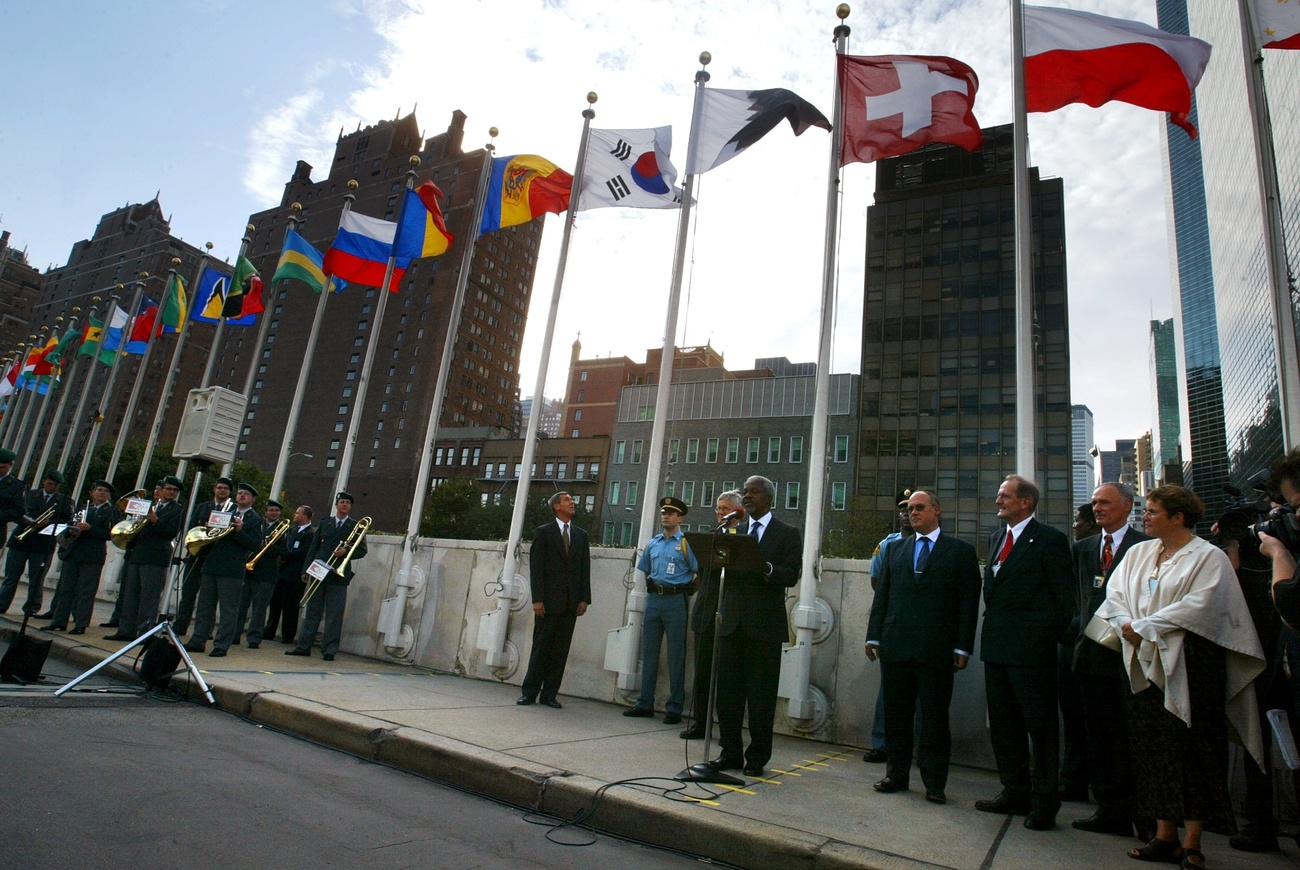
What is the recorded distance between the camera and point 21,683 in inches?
228

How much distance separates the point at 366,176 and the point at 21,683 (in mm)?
111898

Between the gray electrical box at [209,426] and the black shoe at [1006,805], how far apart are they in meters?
8.60

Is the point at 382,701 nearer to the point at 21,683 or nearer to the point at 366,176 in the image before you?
the point at 21,683

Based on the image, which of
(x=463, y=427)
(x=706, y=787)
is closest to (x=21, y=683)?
(x=706, y=787)

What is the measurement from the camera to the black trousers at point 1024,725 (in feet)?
14.4

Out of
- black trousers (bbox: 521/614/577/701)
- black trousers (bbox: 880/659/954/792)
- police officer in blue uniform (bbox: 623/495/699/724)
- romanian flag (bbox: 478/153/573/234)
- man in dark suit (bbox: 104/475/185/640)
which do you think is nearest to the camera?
black trousers (bbox: 880/659/954/792)

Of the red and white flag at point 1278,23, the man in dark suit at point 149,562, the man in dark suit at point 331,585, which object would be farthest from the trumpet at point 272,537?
the red and white flag at point 1278,23

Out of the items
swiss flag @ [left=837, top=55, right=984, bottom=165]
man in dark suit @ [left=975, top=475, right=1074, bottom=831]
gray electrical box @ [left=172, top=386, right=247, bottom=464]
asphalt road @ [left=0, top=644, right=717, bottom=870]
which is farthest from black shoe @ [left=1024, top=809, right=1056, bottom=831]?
gray electrical box @ [left=172, top=386, right=247, bottom=464]

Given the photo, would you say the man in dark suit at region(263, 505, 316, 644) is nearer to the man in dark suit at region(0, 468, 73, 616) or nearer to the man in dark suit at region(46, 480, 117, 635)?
the man in dark suit at region(46, 480, 117, 635)

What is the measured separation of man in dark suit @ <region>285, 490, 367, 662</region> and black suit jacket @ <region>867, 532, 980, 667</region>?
7255mm

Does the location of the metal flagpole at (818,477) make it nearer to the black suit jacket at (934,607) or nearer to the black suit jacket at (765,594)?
the black suit jacket at (765,594)

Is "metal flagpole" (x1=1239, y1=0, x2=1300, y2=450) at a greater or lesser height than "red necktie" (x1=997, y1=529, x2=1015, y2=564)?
greater

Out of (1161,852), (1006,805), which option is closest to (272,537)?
(1006,805)

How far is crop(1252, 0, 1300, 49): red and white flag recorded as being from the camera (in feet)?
21.3
